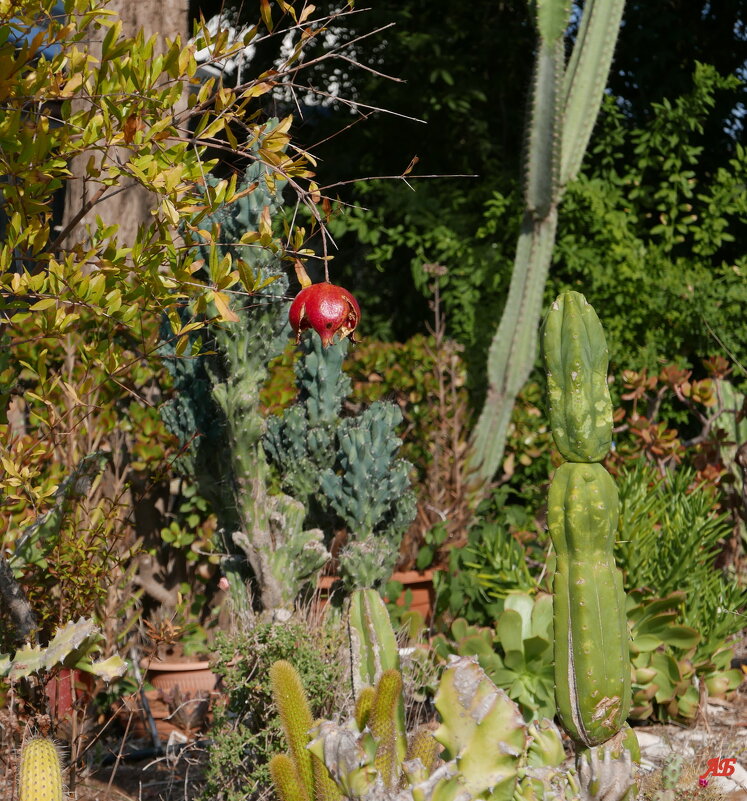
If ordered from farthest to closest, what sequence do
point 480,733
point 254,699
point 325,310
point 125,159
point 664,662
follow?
point 125,159, point 664,662, point 254,699, point 325,310, point 480,733

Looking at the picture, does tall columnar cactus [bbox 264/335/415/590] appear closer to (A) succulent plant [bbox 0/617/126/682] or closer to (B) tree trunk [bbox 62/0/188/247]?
(A) succulent plant [bbox 0/617/126/682]

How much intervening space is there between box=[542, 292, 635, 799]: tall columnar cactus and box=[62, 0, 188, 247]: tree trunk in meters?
2.44

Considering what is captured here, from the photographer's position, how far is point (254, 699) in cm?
299

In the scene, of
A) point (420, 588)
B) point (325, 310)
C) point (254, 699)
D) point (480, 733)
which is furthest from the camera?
point (420, 588)

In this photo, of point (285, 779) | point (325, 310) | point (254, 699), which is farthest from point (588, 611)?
point (254, 699)

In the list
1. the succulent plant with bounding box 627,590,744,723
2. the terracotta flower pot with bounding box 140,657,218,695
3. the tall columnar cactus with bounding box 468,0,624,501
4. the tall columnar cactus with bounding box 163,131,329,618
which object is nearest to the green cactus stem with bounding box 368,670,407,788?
the tall columnar cactus with bounding box 163,131,329,618

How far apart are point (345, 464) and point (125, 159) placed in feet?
5.82

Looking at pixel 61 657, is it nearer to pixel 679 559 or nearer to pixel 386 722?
pixel 386 722

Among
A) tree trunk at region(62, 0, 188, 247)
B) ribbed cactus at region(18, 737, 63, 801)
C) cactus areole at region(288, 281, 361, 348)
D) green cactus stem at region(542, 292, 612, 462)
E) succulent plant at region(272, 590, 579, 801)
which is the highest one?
tree trunk at region(62, 0, 188, 247)

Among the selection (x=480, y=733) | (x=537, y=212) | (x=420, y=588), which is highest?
(x=537, y=212)

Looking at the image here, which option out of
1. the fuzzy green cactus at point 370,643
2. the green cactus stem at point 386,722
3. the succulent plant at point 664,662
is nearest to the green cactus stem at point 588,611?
the green cactus stem at point 386,722

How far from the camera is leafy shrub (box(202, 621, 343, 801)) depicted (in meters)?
2.89

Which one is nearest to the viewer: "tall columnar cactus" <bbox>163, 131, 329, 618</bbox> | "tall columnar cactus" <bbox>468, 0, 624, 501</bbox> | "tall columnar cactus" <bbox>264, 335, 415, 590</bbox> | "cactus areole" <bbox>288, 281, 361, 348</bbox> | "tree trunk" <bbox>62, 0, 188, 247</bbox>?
"cactus areole" <bbox>288, 281, 361, 348</bbox>

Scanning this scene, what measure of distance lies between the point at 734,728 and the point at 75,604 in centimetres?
268
